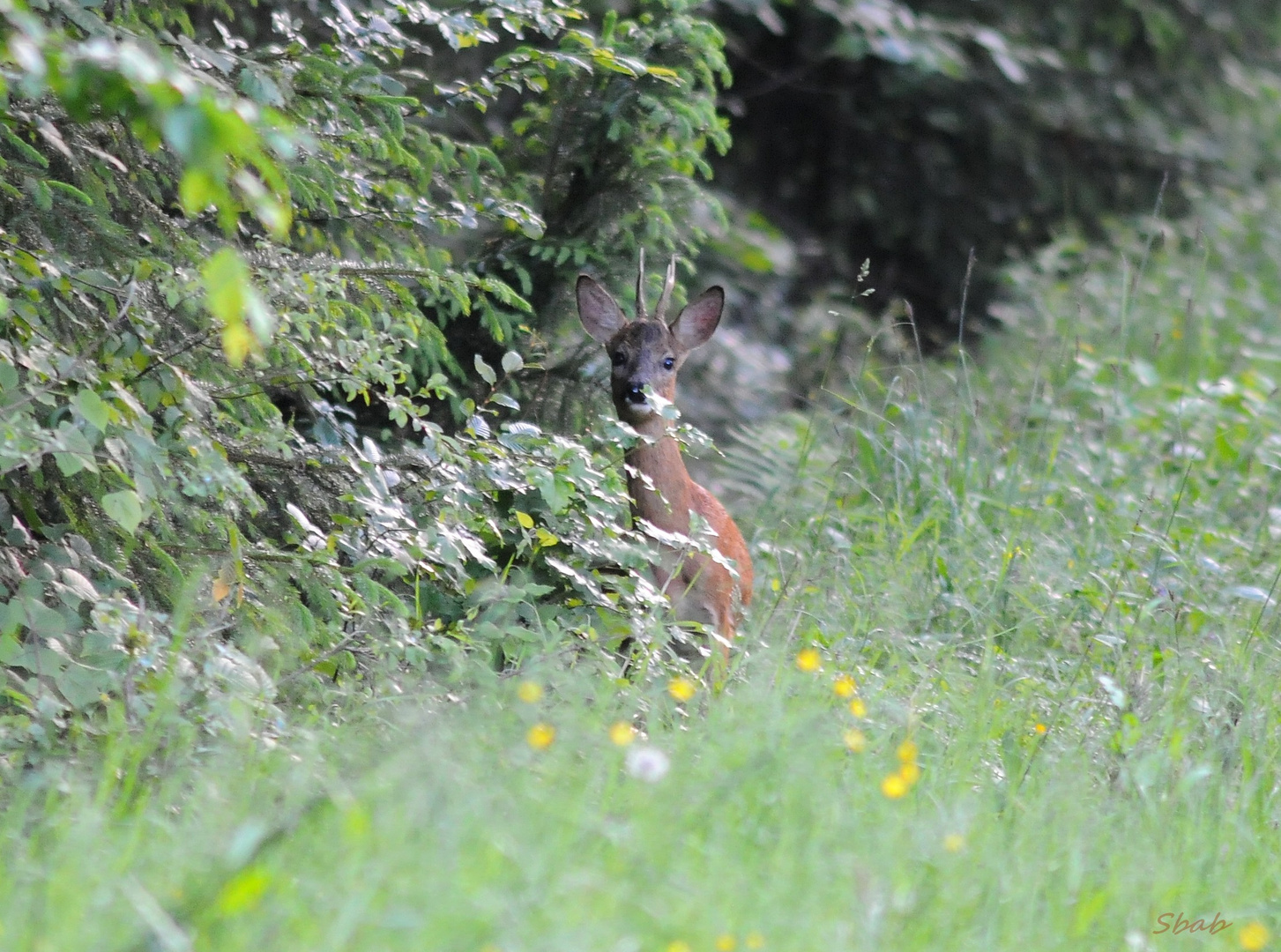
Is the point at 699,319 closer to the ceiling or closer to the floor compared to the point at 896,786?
closer to the floor

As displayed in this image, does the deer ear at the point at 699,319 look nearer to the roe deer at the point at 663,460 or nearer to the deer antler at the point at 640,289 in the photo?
the roe deer at the point at 663,460

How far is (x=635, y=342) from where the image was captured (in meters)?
5.68

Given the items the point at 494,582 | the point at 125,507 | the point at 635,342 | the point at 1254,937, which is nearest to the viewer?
the point at 1254,937

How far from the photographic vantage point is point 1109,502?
600cm

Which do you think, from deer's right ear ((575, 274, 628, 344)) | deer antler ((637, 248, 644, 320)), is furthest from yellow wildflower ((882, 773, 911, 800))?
deer's right ear ((575, 274, 628, 344))

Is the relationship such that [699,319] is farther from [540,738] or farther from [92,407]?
[540,738]

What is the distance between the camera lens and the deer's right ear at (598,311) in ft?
18.3

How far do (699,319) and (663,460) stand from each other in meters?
0.88

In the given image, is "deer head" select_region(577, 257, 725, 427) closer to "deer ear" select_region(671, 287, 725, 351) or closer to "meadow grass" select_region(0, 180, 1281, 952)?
→ "deer ear" select_region(671, 287, 725, 351)

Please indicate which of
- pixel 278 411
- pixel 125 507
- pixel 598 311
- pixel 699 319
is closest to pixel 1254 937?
pixel 125 507

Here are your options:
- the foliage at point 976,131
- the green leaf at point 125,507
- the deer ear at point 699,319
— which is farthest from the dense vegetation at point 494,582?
the foliage at point 976,131

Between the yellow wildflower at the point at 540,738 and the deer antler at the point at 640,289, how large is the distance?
2779mm

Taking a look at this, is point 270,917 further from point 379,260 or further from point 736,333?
point 736,333

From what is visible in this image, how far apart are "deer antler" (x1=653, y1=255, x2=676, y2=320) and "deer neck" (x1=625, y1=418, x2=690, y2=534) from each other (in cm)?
45
